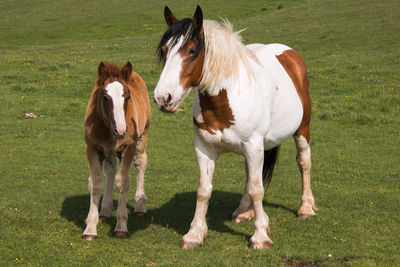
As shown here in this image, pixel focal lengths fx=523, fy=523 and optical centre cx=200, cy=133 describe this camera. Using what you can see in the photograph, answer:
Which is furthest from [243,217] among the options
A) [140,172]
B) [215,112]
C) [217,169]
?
[217,169]

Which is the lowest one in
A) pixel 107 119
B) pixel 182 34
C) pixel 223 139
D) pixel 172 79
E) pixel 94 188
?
pixel 94 188

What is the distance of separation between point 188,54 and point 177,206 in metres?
3.62

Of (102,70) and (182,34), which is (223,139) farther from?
(102,70)

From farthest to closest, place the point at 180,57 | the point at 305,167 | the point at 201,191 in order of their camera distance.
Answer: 1. the point at 305,167
2. the point at 201,191
3. the point at 180,57

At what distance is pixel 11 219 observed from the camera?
7.81m

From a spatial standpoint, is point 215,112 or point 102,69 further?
point 102,69

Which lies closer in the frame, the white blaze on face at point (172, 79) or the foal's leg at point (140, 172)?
the white blaze on face at point (172, 79)

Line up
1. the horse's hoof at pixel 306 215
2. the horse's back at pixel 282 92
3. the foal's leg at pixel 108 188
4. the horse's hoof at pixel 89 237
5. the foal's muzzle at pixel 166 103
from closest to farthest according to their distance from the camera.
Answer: the foal's muzzle at pixel 166 103 → the horse's hoof at pixel 89 237 → the horse's back at pixel 282 92 → the foal's leg at pixel 108 188 → the horse's hoof at pixel 306 215

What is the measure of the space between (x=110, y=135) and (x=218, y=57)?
1.95m

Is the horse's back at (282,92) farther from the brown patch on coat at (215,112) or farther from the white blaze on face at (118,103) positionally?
the white blaze on face at (118,103)

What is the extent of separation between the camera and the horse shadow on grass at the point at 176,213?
7.82 m

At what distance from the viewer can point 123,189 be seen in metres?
7.50

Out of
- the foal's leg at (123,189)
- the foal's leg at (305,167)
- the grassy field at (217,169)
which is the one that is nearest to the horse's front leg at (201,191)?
the grassy field at (217,169)

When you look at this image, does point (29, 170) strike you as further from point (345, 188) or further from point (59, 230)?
point (345, 188)
